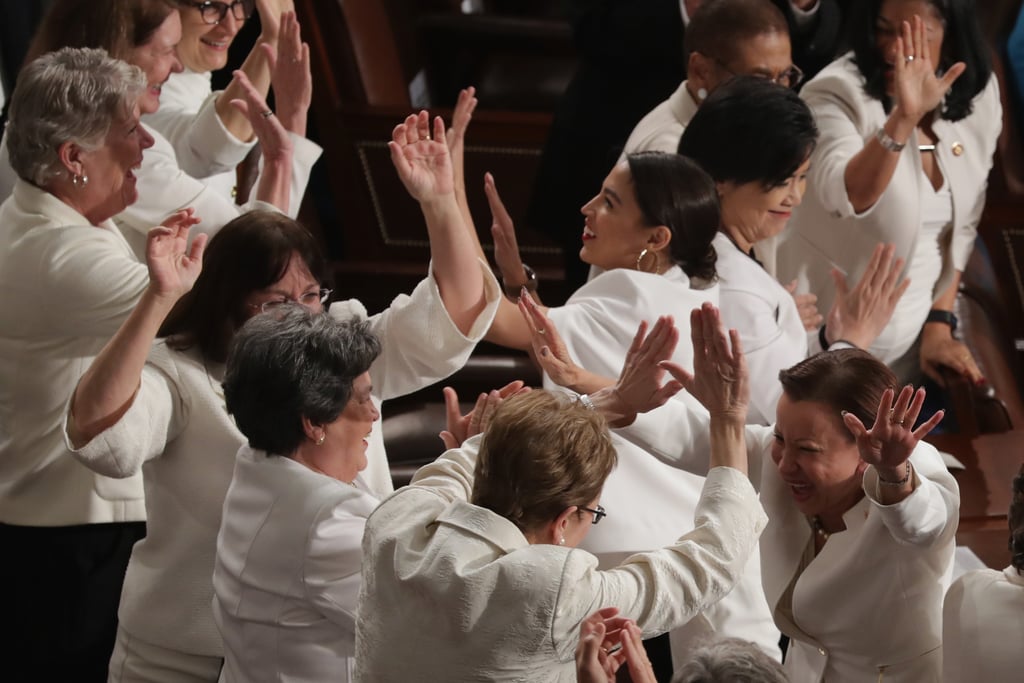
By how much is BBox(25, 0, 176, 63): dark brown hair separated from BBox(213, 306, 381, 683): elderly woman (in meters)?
1.06

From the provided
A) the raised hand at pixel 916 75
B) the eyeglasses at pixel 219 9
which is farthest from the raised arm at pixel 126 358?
the raised hand at pixel 916 75

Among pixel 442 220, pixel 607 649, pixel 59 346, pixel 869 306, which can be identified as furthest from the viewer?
pixel 869 306

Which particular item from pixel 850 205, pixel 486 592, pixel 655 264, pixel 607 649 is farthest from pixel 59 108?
pixel 850 205

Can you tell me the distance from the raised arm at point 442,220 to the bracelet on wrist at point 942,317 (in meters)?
1.77

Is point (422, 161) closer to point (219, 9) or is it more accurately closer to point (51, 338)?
point (51, 338)

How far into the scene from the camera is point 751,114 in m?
2.97

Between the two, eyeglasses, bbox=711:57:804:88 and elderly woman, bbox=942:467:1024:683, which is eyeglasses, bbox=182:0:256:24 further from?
elderly woman, bbox=942:467:1024:683

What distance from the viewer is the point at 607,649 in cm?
170

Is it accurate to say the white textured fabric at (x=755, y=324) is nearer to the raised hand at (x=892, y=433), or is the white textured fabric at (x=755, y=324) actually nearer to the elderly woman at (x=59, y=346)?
the raised hand at (x=892, y=433)

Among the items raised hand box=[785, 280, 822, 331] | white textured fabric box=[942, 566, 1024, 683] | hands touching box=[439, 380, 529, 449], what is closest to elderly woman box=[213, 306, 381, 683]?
hands touching box=[439, 380, 529, 449]

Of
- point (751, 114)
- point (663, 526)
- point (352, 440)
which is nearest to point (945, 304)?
point (751, 114)

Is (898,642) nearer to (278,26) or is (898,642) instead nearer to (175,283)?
(175,283)

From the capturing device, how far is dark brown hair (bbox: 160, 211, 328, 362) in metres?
2.38

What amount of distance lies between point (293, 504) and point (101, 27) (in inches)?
52.2
